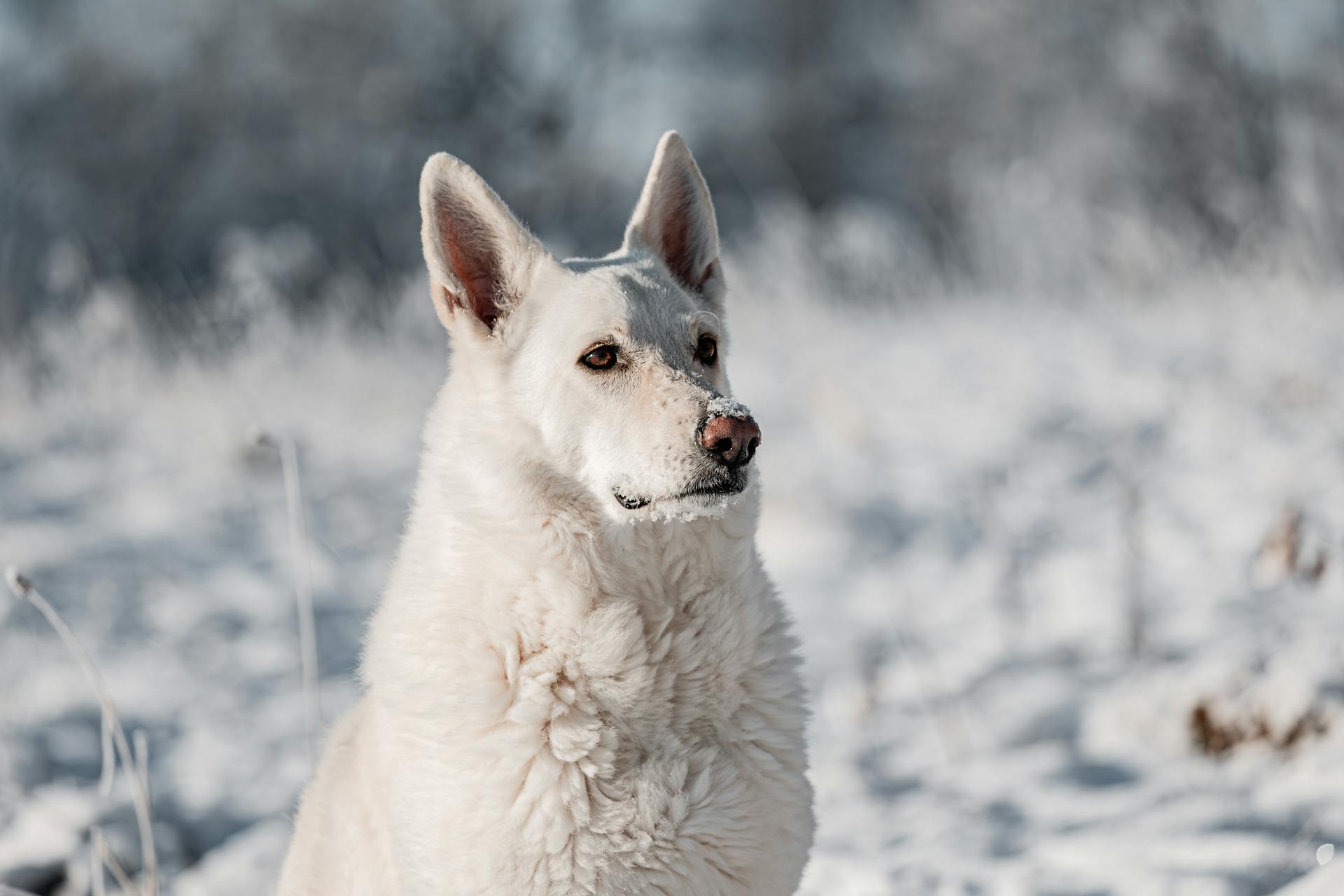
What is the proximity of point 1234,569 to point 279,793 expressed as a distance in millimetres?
4260

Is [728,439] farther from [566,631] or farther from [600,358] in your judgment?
[566,631]

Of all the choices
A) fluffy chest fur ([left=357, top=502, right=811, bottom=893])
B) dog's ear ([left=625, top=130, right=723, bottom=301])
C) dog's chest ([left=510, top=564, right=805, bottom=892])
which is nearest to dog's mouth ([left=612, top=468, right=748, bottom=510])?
fluffy chest fur ([left=357, top=502, right=811, bottom=893])

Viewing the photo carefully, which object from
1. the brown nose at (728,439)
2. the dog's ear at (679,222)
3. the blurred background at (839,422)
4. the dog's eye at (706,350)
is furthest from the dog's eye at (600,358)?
the blurred background at (839,422)

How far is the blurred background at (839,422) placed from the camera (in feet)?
12.3

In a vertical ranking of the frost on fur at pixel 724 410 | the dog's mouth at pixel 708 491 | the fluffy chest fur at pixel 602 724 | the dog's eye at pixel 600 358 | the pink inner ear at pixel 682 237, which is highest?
the pink inner ear at pixel 682 237

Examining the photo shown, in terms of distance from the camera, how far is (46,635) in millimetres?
5090

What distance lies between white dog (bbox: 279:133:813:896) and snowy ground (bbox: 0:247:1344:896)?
1.10 meters

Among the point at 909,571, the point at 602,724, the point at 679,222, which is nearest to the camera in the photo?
the point at 602,724

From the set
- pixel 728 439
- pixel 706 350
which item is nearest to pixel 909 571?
pixel 706 350

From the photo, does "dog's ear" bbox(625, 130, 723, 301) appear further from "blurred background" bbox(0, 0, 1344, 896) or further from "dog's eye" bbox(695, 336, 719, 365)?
"blurred background" bbox(0, 0, 1344, 896)

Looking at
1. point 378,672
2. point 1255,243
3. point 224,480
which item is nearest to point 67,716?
point 224,480

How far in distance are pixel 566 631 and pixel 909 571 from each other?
146 inches

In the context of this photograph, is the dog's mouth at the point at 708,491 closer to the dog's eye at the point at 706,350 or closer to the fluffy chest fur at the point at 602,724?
the fluffy chest fur at the point at 602,724

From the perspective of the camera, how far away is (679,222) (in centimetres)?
293
